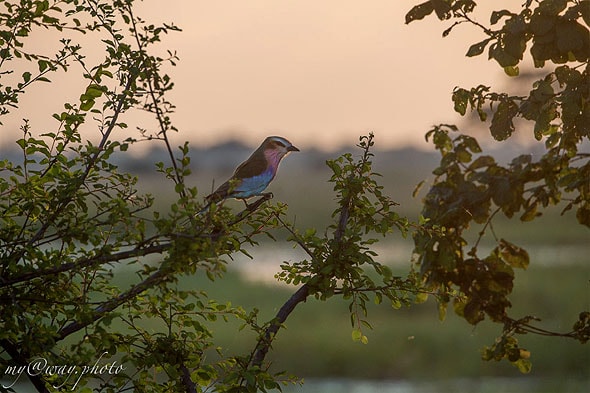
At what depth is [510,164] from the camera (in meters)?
5.13

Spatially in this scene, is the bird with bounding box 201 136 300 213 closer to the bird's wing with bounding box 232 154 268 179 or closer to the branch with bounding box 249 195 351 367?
the bird's wing with bounding box 232 154 268 179

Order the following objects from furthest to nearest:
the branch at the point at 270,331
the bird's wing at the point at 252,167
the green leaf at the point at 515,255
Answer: the green leaf at the point at 515,255 < the bird's wing at the point at 252,167 < the branch at the point at 270,331

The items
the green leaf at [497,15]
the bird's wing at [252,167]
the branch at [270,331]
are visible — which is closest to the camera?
the branch at [270,331]

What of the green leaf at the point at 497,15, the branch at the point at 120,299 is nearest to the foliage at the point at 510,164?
the green leaf at the point at 497,15

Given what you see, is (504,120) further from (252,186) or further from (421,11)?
(252,186)

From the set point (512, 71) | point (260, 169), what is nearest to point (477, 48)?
point (512, 71)

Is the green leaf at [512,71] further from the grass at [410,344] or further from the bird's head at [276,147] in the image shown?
the grass at [410,344]

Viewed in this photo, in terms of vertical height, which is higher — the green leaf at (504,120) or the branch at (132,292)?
the green leaf at (504,120)

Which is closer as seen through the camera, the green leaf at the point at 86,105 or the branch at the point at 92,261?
the branch at the point at 92,261

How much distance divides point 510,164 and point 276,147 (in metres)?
1.55

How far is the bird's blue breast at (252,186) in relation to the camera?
3809 millimetres

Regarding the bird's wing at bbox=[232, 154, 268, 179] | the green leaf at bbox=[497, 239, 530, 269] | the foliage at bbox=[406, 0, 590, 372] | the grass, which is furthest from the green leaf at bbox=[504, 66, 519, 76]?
the grass

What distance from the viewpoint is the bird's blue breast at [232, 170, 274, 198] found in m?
3.81

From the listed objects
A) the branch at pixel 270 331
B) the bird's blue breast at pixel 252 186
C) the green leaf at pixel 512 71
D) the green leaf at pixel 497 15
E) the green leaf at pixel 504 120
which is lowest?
the branch at pixel 270 331
